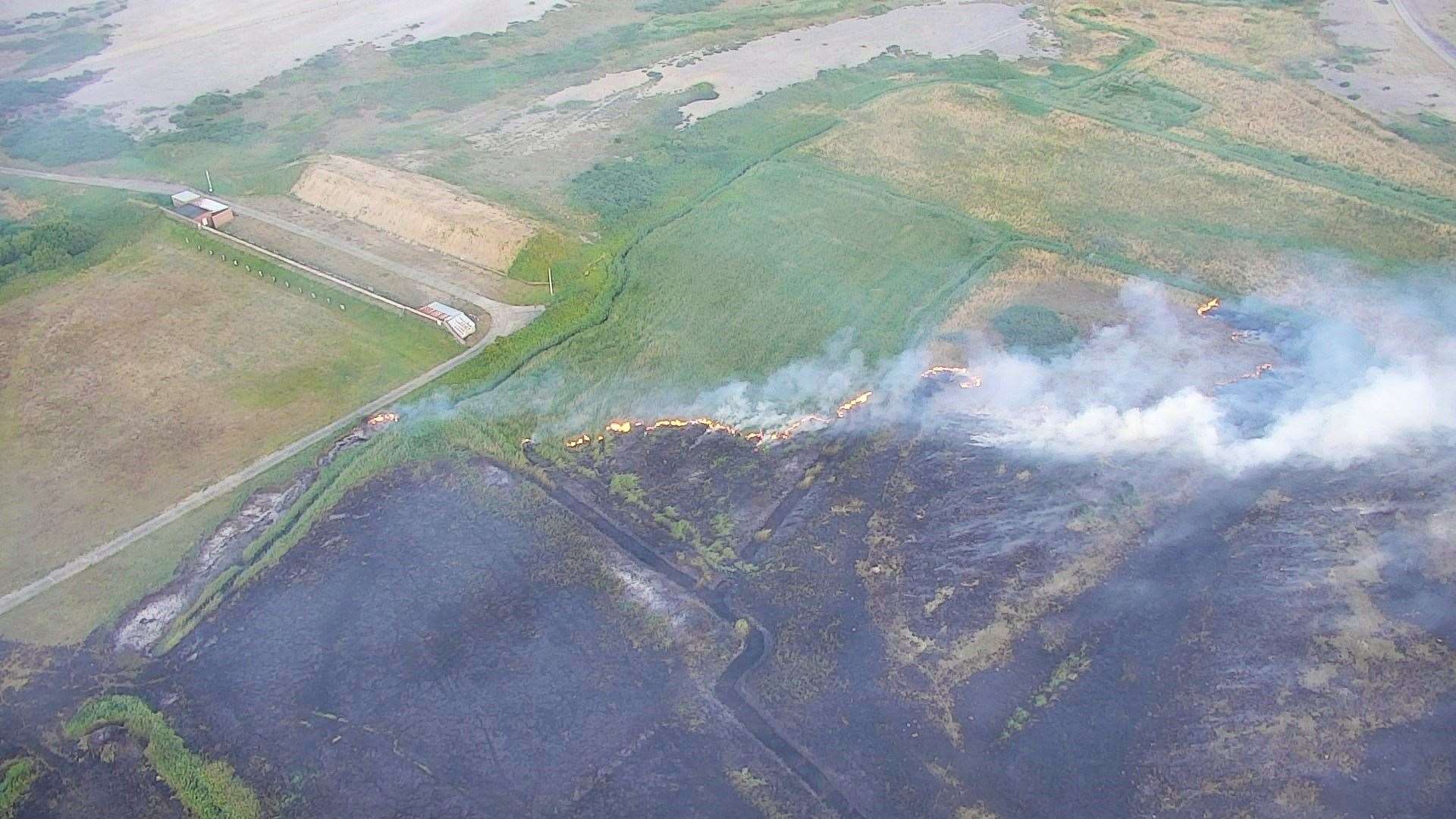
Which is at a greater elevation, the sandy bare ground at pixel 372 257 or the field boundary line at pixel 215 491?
the sandy bare ground at pixel 372 257

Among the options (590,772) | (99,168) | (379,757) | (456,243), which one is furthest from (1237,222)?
(99,168)

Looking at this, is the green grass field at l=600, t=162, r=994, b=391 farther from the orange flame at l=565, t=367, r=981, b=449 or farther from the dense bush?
the dense bush

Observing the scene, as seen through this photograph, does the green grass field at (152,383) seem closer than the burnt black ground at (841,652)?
No

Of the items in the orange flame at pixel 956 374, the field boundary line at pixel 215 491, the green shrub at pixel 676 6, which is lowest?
the orange flame at pixel 956 374

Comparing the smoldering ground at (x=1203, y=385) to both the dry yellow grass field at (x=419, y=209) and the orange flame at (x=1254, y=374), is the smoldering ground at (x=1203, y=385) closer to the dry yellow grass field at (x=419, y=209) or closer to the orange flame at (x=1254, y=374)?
the orange flame at (x=1254, y=374)

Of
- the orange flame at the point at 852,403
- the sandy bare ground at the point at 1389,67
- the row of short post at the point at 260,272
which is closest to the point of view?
the orange flame at the point at 852,403

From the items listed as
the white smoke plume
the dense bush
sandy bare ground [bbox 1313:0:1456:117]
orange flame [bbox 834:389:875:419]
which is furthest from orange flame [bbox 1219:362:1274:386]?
the dense bush

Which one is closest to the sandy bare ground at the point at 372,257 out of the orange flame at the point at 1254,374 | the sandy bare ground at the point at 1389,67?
the orange flame at the point at 1254,374

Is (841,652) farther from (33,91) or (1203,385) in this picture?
(33,91)
